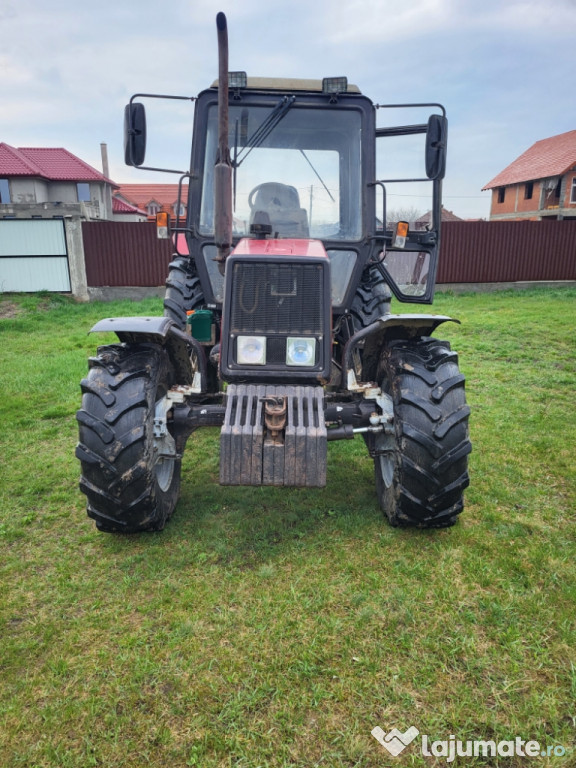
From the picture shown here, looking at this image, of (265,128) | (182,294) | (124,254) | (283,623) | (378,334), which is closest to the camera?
(283,623)

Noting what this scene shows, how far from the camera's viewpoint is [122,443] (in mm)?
2900

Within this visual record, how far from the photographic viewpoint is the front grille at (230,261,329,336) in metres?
3.19

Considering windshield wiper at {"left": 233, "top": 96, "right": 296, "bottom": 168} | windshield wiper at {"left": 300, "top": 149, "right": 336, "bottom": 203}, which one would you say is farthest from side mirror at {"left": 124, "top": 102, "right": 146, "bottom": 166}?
windshield wiper at {"left": 300, "top": 149, "right": 336, "bottom": 203}

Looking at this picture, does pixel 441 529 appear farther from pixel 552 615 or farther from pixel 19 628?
pixel 19 628

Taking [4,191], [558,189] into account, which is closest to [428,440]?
[558,189]

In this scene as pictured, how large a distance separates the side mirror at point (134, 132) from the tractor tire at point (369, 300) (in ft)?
5.97

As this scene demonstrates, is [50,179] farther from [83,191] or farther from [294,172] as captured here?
[294,172]

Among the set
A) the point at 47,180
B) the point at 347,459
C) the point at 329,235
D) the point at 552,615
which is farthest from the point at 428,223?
the point at 47,180

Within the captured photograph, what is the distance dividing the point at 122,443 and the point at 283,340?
3.44 ft

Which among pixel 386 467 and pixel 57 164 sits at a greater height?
pixel 57 164

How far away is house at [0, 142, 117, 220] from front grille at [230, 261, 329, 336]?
28.2 m

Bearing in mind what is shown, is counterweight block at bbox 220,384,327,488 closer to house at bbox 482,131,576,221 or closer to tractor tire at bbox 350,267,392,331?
tractor tire at bbox 350,267,392,331

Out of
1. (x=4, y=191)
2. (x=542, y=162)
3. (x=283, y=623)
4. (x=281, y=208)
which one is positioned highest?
(x=542, y=162)

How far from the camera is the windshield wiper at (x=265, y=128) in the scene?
12.8 feet
